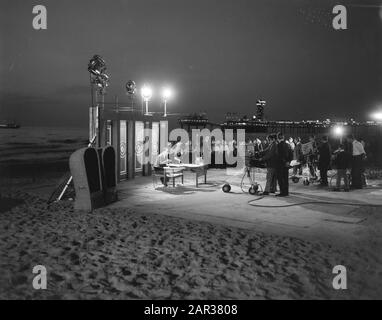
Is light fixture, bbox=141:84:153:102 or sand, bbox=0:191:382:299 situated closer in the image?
sand, bbox=0:191:382:299

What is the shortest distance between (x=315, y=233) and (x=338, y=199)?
4.11 m

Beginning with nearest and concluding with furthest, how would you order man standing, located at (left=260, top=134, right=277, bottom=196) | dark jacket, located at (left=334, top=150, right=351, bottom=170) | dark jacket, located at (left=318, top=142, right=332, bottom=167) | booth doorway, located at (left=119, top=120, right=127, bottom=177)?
man standing, located at (left=260, top=134, right=277, bottom=196)
dark jacket, located at (left=334, top=150, right=351, bottom=170)
dark jacket, located at (left=318, top=142, right=332, bottom=167)
booth doorway, located at (left=119, top=120, right=127, bottom=177)

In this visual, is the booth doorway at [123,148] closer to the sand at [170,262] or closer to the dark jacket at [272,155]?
the dark jacket at [272,155]

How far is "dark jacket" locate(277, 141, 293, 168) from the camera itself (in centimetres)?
1153

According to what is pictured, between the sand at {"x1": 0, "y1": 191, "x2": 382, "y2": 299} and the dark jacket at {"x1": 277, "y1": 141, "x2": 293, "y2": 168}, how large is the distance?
437 centimetres

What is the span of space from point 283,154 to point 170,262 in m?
6.74

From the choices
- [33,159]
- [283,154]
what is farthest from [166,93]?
[33,159]

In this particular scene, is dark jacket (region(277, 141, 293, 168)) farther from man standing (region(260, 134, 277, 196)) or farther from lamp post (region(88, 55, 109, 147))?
lamp post (region(88, 55, 109, 147))

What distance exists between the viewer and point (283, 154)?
11586 mm

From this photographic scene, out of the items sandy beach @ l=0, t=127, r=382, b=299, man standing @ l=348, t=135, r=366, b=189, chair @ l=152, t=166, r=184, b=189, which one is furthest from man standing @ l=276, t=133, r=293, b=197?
chair @ l=152, t=166, r=184, b=189

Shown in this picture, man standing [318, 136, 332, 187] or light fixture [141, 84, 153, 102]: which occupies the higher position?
light fixture [141, 84, 153, 102]

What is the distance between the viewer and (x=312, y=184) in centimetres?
1438

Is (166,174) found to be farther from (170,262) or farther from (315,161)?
(170,262)
